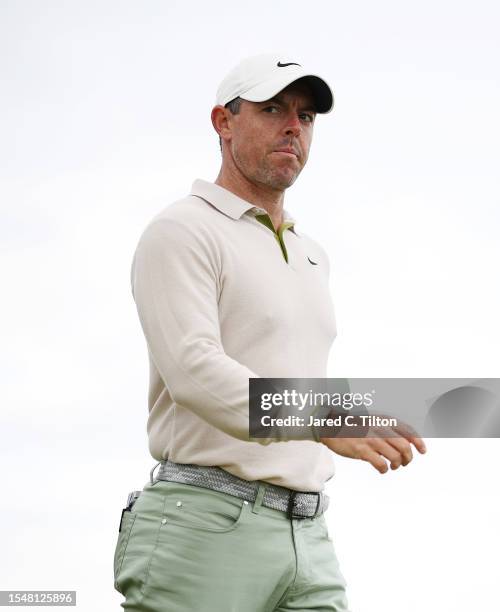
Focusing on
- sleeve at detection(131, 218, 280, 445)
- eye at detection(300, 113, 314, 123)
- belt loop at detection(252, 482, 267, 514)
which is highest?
eye at detection(300, 113, 314, 123)

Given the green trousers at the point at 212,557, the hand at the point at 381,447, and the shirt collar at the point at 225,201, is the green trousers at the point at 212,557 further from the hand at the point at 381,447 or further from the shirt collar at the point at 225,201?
the shirt collar at the point at 225,201

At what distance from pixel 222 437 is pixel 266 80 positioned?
4.53 feet

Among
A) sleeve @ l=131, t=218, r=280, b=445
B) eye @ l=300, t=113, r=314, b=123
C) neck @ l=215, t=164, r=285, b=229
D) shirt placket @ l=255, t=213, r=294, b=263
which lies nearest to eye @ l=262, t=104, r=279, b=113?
eye @ l=300, t=113, r=314, b=123

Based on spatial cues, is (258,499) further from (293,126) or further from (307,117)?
(307,117)

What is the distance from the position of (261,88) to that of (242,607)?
1.87 meters

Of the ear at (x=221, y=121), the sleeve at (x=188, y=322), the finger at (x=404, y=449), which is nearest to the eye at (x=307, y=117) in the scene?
the ear at (x=221, y=121)

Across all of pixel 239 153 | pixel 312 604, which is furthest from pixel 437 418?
pixel 239 153

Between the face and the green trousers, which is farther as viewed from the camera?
the face

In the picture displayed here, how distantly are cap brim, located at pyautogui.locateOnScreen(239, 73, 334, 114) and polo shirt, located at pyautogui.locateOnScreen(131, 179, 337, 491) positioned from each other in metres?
0.38

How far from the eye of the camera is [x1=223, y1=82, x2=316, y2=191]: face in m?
3.74

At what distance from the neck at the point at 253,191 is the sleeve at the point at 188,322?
1.54 feet

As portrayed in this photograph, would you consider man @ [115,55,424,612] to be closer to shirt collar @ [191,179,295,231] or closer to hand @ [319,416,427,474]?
shirt collar @ [191,179,295,231]

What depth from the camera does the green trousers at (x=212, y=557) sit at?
323cm

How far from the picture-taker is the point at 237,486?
329 cm
